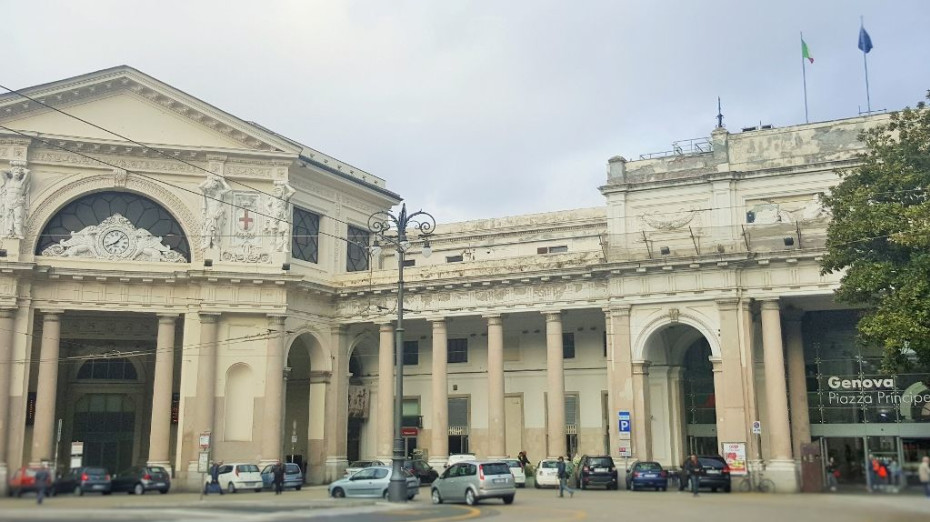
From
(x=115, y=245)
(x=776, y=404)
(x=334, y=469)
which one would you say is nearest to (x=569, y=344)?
(x=776, y=404)

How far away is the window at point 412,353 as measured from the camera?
52.0m

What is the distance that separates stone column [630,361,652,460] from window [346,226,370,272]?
17.3 metres

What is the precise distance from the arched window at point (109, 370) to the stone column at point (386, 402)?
14060mm

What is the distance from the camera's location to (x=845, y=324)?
42438mm

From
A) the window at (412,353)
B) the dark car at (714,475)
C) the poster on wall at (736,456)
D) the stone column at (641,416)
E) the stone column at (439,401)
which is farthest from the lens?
the window at (412,353)

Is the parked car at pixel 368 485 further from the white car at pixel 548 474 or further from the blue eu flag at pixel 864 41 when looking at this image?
the blue eu flag at pixel 864 41

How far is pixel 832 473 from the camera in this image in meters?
38.2

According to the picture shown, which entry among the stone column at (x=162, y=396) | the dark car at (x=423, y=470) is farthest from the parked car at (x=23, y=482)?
the dark car at (x=423, y=470)

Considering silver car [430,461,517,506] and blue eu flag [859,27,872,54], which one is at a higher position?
blue eu flag [859,27,872,54]

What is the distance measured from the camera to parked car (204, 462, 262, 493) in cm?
3872

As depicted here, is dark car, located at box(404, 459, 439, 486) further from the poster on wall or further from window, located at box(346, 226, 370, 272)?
the poster on wall

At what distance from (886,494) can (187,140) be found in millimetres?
33405

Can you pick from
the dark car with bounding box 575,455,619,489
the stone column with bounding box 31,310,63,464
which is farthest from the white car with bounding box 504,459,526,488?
the stone column with bounding box 31,310,63,464

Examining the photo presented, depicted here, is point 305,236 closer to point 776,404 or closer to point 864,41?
point 776,404
